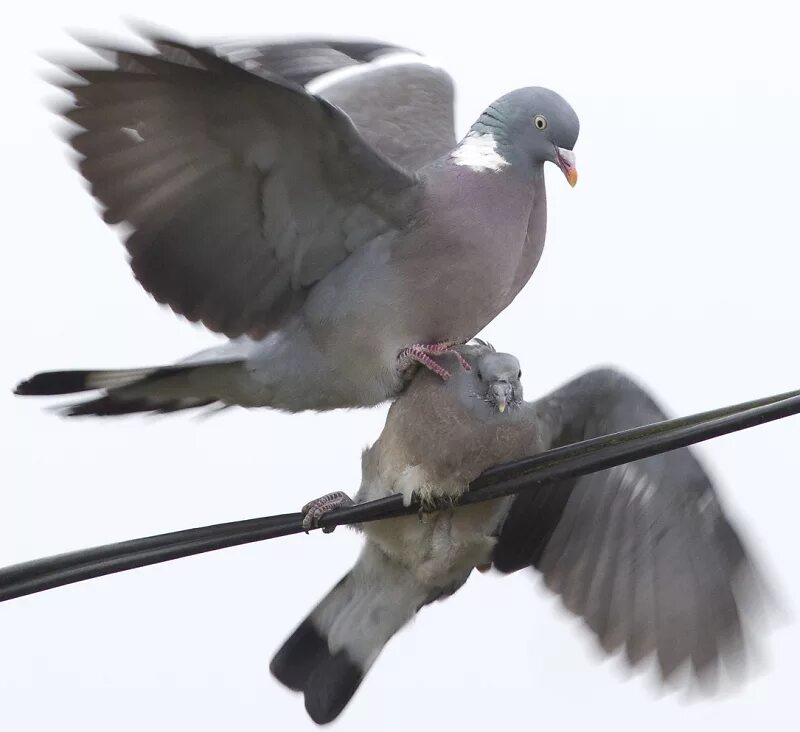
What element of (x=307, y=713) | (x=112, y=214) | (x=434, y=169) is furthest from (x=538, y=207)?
(x=307, y=713)

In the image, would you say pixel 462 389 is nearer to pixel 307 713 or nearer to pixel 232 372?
pixel 232 372

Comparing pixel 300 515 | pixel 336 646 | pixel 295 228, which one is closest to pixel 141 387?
pixel 295 228

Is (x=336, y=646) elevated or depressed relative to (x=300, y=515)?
depressed

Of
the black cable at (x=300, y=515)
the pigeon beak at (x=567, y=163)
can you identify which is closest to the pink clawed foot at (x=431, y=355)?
the pigeon beak at (x=567, y=163)

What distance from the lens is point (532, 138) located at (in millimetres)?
4605

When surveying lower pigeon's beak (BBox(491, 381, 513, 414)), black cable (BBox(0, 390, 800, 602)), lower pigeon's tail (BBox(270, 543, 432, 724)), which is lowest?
lower pigeon's tail (BBox(270, 543, 432, 724))

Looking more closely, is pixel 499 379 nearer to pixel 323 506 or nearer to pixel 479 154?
pixel 323 506

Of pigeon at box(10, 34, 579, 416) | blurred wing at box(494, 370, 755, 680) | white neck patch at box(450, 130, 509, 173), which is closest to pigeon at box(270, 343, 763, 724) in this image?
blurred wing at box(494, 370, 755, 680)

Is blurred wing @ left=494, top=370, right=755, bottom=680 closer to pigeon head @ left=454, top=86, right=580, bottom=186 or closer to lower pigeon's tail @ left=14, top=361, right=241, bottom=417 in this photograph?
pigeon head @ left=454, top=86, right=580, bottom=186

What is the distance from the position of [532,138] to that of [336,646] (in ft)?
5.33

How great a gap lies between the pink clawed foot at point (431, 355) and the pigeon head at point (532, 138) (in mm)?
613

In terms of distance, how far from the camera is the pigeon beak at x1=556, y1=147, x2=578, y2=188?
180 inches

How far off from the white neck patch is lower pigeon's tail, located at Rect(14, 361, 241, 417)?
89 centimetres

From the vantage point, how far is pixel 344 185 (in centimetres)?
426
